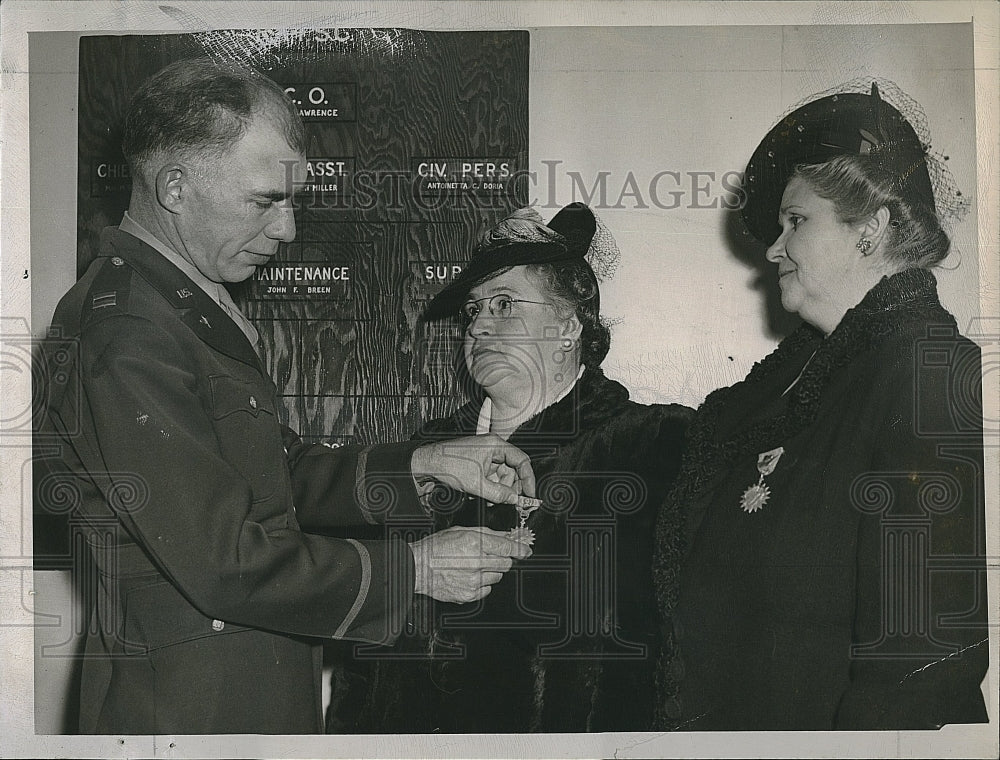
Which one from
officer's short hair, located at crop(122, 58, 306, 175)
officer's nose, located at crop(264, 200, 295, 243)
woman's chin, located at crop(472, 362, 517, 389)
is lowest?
woman's chin, located at crop(472, 362, 517, 389)

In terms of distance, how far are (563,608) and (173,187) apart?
112 centimetres

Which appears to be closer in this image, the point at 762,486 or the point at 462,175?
the point at 762,486

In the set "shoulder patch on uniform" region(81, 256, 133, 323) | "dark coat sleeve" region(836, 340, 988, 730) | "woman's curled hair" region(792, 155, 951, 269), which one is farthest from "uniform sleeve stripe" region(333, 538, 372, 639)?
"woman's curled hair" region(792, 155, 951, 269)

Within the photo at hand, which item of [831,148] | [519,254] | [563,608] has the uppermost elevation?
[831,148]

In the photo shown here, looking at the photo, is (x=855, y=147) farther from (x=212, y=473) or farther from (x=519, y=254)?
(x=212, y=473)

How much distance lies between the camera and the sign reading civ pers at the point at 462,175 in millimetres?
1838

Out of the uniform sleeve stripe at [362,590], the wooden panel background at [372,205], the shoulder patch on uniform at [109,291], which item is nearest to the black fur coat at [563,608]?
the uniform sleeve stripe at [362,590]

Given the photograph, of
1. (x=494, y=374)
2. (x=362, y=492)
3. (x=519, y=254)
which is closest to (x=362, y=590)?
(x=362, y=492)

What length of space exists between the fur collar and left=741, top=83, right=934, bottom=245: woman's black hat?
0.67 feet

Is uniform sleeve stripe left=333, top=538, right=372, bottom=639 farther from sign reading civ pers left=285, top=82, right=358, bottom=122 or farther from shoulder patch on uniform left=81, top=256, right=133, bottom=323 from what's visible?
sign reading civ pers left=285, top=82, right=358, bottom=122

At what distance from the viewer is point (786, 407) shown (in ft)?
5.71

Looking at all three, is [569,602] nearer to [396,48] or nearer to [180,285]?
[180,285]

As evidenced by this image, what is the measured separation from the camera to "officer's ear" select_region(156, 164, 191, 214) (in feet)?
5.78

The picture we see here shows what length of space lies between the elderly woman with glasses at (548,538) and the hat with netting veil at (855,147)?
419 millimetres
